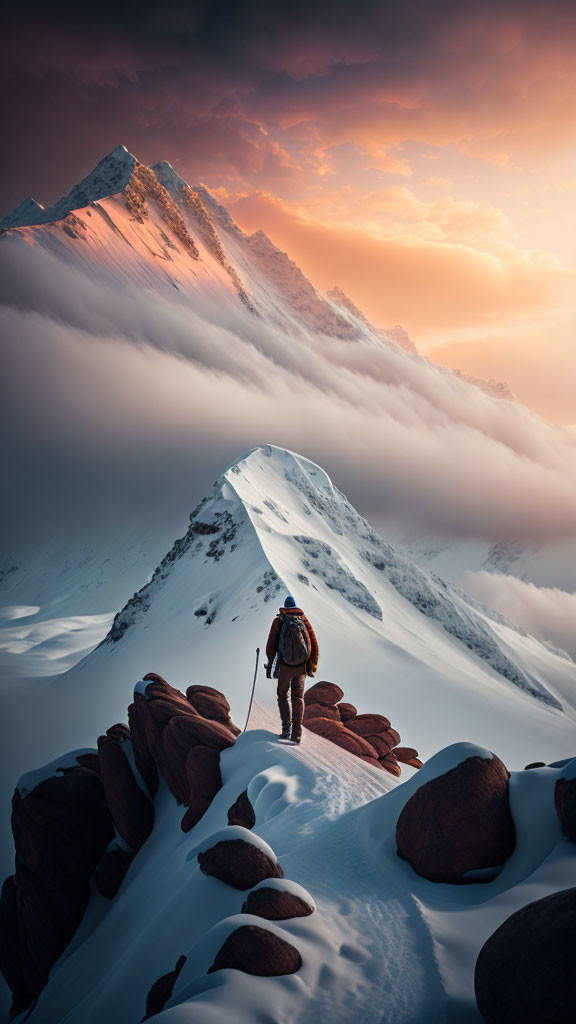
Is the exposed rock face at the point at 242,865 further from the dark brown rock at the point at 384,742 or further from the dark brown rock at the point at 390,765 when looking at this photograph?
the dark brown rock at the point at 384,742

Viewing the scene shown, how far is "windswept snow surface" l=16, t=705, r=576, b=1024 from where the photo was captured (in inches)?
155

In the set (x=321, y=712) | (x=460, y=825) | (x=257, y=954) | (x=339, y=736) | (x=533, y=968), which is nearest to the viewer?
(x=533, y=968)

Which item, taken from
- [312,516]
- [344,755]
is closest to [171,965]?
[344,755]

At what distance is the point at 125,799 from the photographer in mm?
10805

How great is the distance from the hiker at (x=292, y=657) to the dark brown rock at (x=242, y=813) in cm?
198

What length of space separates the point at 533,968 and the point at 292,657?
6595 millimetres

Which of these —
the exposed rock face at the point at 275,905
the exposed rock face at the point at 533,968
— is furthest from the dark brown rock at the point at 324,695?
the exposed rock face at the point at 533,968

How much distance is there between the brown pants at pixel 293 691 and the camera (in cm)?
993

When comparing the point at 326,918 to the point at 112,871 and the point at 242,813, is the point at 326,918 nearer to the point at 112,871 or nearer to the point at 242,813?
the point at 242,813

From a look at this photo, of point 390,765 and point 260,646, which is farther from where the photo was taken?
point 260,646

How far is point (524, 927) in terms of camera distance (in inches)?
145

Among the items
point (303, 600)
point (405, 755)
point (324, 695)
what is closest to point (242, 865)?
point (324, 695)

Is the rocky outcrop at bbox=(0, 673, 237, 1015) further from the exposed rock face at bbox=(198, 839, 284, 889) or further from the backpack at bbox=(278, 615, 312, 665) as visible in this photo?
the exposed rock face at bbox=(198, 839, 284, 889)

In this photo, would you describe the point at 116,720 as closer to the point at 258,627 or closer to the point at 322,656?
the point at 258,627
